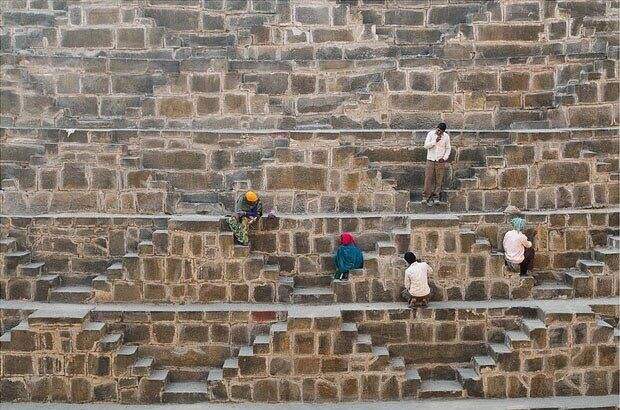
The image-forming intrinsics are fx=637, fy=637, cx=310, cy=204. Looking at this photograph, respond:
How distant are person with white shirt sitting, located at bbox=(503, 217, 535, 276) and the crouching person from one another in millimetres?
4011

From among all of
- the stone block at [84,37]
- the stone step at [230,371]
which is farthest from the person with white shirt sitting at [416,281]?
the stone block at [84,37]

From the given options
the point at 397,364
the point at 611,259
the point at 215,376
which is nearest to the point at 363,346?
the point at 397,364

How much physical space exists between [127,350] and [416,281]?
4.40 m

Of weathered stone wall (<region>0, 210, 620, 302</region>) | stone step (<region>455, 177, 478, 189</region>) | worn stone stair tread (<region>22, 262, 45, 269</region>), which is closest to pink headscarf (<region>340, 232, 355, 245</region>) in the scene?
weathered stone wall (<region>0, 210, 620, 302</region>)

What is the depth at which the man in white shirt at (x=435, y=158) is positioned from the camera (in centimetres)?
1088

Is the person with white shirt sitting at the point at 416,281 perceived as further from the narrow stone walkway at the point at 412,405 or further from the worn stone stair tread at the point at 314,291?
the narrow stone walkway at the point at 412,405

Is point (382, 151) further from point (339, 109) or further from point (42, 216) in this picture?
point (42, 216)

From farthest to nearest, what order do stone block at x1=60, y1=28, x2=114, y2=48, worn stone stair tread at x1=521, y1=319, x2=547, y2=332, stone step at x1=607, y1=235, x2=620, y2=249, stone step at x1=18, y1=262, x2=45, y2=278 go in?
1. stone block at x1=60, y1=28, x2=114, y2=48
2. stone step at x1=607, y1=235, x2=620, y2=249
3. stone step at x1=18, y1=262, x2=45, y2=278
4. worn stone stair tread at x1=521, y1=319, x2=547, y2=332

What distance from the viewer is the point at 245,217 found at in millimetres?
10148

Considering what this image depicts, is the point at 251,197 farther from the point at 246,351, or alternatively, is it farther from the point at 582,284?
the point at 582,284

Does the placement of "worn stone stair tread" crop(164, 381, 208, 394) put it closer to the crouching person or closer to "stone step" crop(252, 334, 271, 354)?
"stone step" crop(252, 334, 271, 354)

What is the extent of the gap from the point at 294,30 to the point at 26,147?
5.75 m

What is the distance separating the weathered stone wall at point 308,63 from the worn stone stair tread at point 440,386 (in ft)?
16.4

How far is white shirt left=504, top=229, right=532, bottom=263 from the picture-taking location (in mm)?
10156
